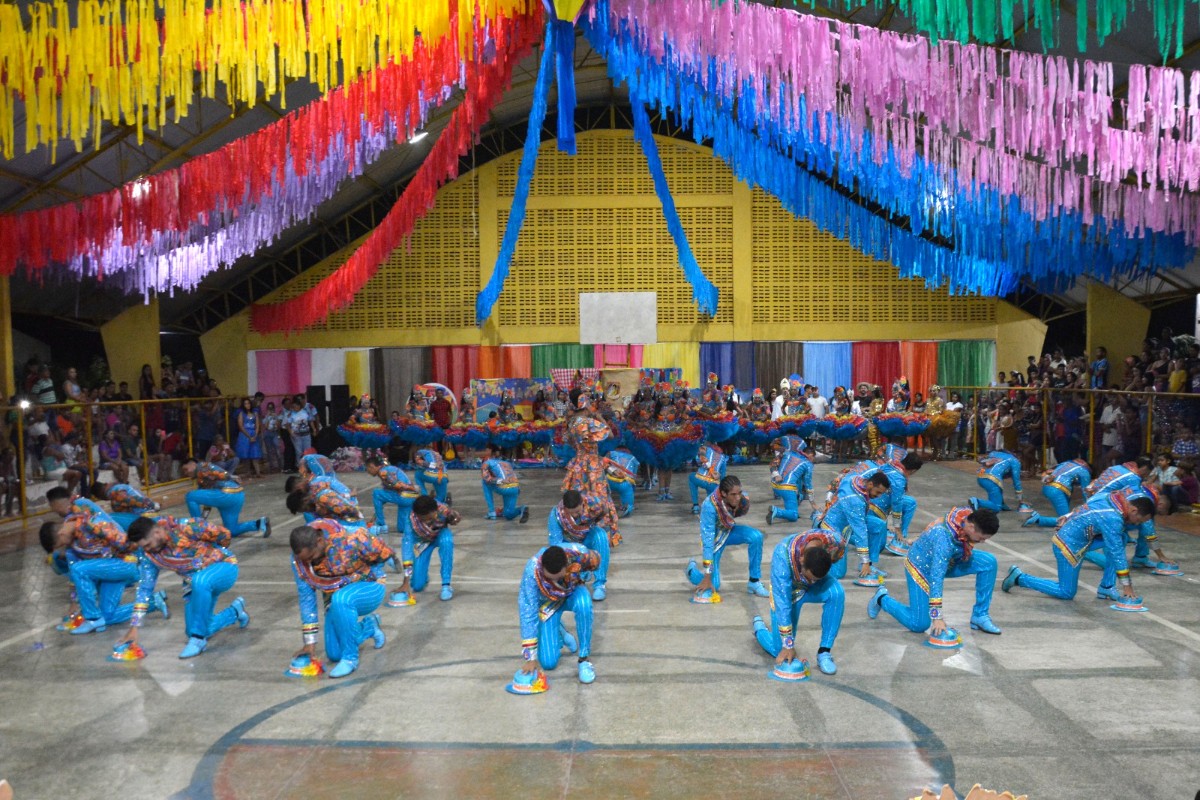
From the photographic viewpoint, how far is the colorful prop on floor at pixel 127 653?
585cm

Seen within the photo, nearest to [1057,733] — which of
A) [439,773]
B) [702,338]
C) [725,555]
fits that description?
[439,773]

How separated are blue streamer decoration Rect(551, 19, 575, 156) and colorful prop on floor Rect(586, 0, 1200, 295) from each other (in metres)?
0.29

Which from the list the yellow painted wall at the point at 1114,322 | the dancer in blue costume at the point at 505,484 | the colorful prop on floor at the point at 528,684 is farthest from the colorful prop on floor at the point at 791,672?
the yellow painted wall at the point at 1114,322

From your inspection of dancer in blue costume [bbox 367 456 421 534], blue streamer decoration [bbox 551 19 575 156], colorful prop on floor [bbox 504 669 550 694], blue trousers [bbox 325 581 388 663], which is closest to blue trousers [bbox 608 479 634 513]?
dancer in blue costume [bbox 367 456 421 534]

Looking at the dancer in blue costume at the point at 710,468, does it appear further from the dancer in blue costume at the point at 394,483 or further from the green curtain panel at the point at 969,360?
the green curtain panel at the point at 969,360

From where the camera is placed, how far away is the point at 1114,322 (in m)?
18.2

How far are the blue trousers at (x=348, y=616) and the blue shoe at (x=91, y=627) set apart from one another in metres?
2.05

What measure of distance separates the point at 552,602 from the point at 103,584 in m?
3.53

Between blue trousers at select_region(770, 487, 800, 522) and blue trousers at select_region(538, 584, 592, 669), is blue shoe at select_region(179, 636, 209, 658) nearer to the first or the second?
blue trousers at select_region(538, 584, 592, 669)

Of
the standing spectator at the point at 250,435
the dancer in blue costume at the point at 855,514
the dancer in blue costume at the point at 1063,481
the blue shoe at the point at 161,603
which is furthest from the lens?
the standing spectator at the point at 250,435

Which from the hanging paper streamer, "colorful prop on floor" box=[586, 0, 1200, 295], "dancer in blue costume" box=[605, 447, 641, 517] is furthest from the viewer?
"dancer in blue costume" box=[605, 447, 641, 517]

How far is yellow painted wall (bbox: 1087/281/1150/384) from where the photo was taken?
18.0 m

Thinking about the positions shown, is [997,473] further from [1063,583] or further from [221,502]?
[221,502]

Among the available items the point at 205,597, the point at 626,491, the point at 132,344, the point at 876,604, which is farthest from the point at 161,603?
the point at 132,344
